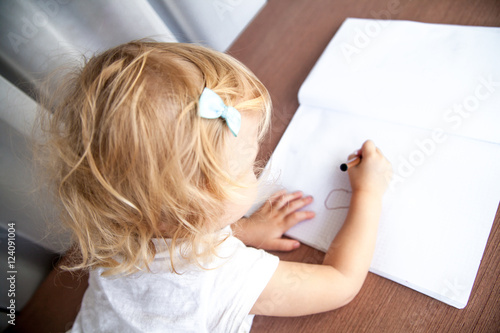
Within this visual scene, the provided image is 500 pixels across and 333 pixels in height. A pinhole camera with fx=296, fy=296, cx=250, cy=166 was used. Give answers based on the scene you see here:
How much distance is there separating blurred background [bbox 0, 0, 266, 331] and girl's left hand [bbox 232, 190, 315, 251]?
39cm

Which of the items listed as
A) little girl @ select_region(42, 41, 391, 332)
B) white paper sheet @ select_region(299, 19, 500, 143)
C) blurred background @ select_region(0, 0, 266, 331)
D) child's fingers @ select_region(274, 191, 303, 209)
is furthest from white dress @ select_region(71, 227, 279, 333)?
white paper sheet @ select_region(299, 19, 500, 143)

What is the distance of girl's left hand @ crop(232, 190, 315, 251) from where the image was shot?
549 mm

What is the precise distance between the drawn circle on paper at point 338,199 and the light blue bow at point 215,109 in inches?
11.0

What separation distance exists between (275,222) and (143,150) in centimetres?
32

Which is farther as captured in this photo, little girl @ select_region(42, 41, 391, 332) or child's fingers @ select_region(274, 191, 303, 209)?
child's fingers @ select_region(274, 191, 303, 209)

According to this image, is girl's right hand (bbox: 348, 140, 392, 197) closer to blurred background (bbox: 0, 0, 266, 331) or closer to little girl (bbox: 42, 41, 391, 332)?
little girl (bbox: 42, 41, 391, 332)

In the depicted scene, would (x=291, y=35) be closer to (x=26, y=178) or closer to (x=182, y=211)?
(x=182, y=211)

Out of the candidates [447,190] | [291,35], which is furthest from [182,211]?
[291,35]

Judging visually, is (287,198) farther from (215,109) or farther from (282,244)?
(215,109)

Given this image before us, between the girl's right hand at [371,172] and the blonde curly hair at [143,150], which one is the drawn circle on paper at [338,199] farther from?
the blonde curly hair at [143,150]

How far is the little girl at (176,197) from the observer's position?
0.34 meters

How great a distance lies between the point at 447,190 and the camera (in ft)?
1.63

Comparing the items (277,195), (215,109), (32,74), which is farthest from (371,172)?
(32,74)

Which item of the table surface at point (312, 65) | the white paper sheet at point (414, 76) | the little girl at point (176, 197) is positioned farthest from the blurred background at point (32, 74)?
the white paper sheet at point (414, 76)
